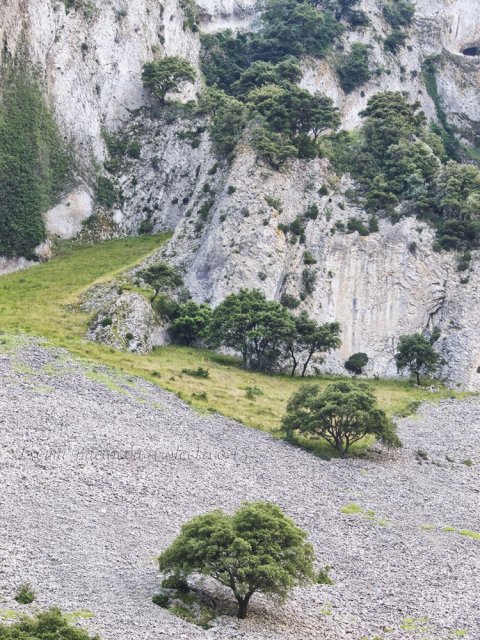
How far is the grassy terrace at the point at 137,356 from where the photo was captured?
73625mm

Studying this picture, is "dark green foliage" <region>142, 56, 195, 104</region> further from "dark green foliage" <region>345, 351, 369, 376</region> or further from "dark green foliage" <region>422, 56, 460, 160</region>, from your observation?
"dark green foliage" <region>345, 351, 369, 376</region>

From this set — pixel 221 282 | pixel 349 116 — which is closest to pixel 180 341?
pixel 221 282

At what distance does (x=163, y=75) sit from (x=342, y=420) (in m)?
79.2

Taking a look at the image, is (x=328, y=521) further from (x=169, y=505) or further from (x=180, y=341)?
(x=180, y=341)

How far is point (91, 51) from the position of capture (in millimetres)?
126250

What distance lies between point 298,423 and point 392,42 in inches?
4513

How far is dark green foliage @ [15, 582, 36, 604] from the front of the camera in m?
32.1

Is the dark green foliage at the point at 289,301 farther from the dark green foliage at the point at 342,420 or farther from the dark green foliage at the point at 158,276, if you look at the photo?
the dark green foliage at the point at 342,420

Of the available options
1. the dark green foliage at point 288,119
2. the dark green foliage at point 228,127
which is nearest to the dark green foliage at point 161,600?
the dark green foliage at point 288,119

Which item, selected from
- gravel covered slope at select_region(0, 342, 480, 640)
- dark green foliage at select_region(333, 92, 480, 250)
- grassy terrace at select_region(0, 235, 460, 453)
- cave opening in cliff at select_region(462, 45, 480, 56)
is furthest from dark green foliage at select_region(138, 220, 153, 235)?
cave opening in cliff at select_region(462, 45, 480, 56)

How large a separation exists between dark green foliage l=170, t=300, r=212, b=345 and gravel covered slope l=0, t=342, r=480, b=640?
20665mm

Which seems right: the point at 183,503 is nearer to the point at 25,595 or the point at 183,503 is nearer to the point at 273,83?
the point at 25,595

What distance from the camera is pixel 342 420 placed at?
215 ft

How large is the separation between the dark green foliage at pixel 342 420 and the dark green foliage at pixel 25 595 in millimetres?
34362
